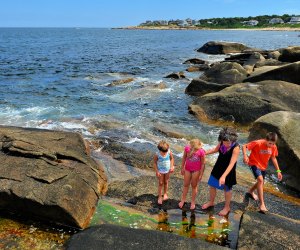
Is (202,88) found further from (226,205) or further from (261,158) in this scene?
(226,205)

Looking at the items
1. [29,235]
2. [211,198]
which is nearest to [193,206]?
[211,198]

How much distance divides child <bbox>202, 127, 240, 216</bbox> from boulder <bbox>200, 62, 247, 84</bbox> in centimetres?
1474

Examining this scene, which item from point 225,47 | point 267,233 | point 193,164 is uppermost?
point 193,164

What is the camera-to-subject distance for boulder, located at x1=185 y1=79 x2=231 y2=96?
71.7 ft

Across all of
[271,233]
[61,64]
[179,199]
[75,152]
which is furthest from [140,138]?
[61,64]

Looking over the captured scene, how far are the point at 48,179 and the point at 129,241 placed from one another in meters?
2.67

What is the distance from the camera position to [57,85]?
89.7 feet

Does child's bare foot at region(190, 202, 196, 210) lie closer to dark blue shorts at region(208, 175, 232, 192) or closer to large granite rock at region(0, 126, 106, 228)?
dark blue shorts at region(208, 175, 232, 192)

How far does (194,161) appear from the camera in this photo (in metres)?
7.66

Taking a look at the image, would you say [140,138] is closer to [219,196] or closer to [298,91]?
[219,196]

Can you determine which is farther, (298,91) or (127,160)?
(298,91)

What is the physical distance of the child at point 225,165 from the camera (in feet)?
23.9

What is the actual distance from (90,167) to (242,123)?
360 inches

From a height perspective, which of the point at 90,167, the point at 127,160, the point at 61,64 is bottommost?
the point at 61,64
